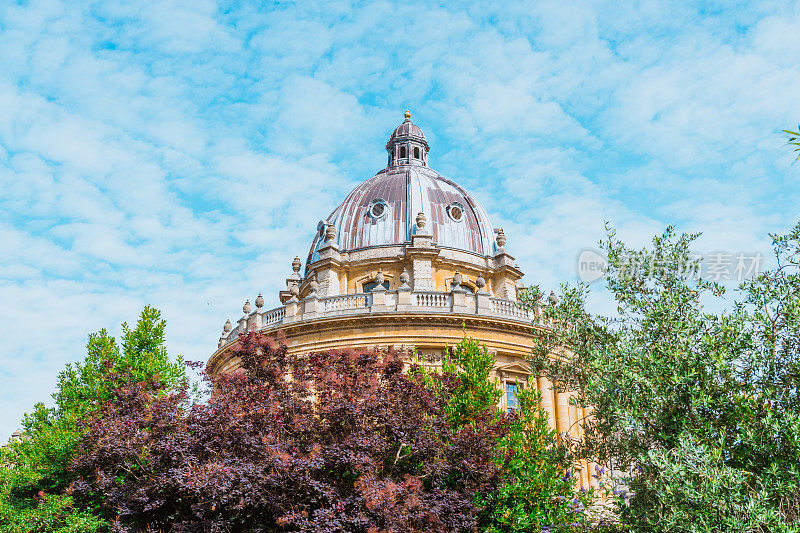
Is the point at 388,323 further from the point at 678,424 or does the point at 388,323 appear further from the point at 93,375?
the point at 678,424

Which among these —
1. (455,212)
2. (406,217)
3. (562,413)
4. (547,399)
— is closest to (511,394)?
(547,399)

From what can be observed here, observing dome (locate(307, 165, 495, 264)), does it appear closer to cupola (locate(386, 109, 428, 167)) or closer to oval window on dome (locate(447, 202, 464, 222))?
oval window on dome (locate(447, 202, 464, 222))

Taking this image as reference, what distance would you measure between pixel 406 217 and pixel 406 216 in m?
0.08

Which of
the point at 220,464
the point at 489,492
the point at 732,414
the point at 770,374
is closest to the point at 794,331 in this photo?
the point at 770,374

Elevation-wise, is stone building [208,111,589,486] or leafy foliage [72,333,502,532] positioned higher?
stone building [208,111,589,486]

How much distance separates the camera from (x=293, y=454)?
15039 millimetres

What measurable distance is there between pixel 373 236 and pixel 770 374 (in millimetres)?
25031

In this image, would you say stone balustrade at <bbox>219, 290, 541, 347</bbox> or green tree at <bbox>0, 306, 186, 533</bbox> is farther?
stone balustrade at <bbox>219, 290, 541, 347</bbox>

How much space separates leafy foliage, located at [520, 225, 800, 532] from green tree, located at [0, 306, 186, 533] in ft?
46.4

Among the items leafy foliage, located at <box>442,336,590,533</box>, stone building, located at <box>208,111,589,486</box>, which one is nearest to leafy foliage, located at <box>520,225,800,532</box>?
leafy foliage, located at <box>442,336,590,533</box>

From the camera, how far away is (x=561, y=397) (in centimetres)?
2856

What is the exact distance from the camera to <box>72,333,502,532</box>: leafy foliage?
47.5 feet

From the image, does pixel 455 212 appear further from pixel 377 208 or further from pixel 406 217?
pixel 377 208

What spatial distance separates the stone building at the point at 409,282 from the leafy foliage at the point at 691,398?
395 inches
